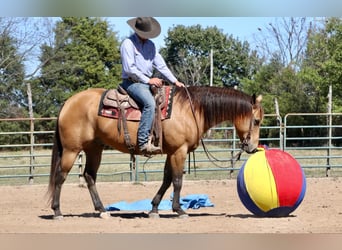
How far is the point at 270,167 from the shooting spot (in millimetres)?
6305

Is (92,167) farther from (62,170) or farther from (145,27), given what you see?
(145,27)

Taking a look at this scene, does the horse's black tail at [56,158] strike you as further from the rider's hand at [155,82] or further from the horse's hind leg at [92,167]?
the rider's hand at [155,82]

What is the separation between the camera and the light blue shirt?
6.47 metres

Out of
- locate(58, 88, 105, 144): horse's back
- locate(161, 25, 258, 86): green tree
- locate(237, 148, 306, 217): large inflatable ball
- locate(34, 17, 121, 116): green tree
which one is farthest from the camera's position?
locate(161, 25, 258, 86): green tree

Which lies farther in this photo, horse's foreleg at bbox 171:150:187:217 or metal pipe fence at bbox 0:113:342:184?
metal pipe fence at bbox 0:113:342:184

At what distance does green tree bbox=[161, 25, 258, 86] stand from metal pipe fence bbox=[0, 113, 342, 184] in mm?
11043

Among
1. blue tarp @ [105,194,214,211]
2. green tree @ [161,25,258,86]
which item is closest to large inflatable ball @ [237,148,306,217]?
blue tarp @ [105,194,214,211]

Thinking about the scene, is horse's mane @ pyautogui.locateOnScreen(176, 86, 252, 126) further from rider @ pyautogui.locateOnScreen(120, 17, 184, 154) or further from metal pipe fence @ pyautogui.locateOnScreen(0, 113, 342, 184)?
metal pipe fence @ pyautogui.locateOnScreen(0, 113, 342, 184)

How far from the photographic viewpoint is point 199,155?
19.7m

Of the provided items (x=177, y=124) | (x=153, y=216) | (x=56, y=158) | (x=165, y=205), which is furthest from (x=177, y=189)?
(x=56, y=158)

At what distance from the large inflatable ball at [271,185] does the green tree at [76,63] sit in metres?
24.7

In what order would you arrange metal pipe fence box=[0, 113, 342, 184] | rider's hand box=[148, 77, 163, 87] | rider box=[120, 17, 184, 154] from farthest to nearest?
1. metal pipe fence box=[0, 113, 342, 184]
2. rider's hand box=[148, 77, 163, 87]
3. rider box=[120, 17, 184, 154]

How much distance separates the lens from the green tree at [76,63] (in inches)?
1234

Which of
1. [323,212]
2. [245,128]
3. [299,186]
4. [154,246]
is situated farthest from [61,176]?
[154,246]
